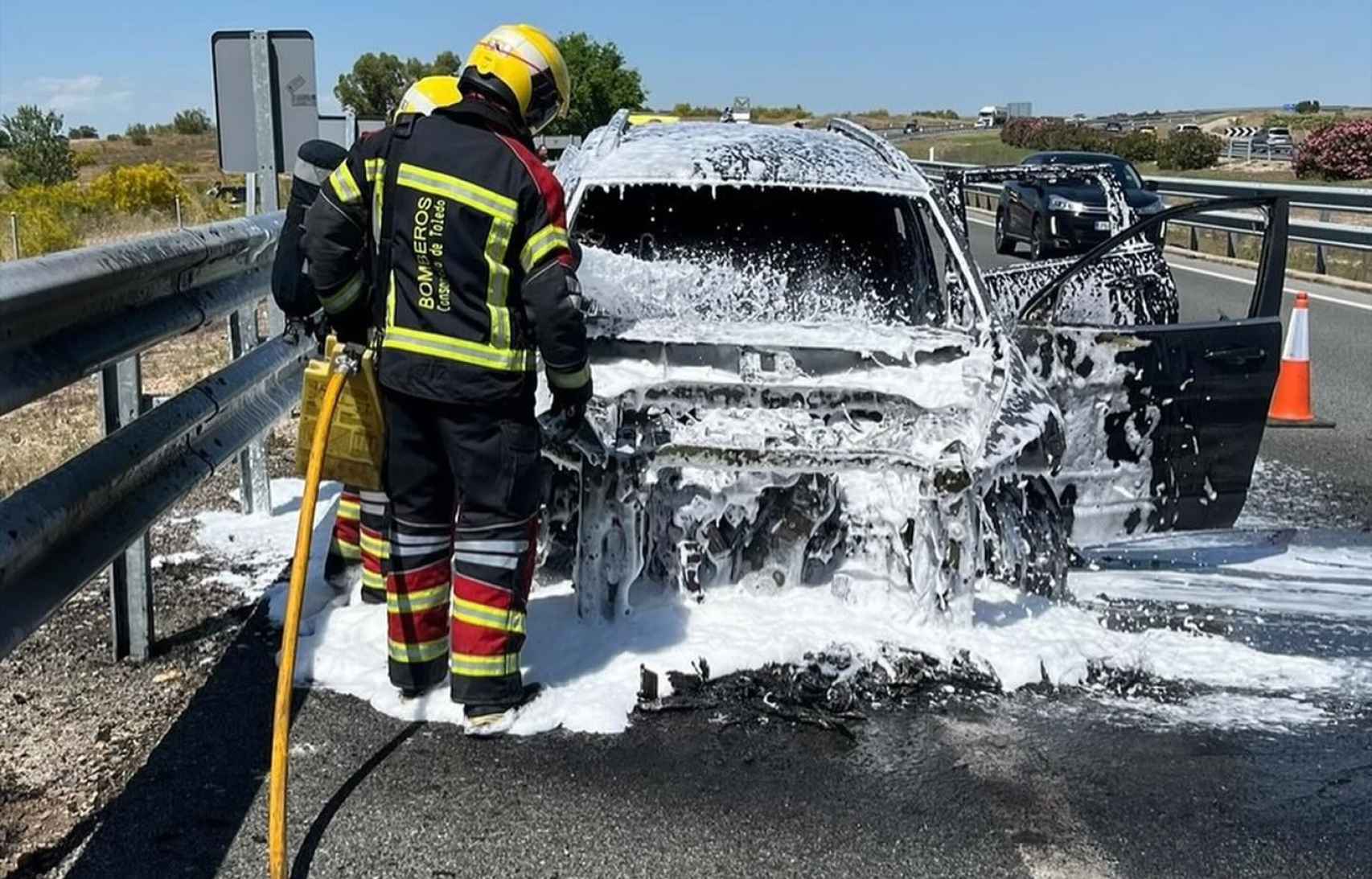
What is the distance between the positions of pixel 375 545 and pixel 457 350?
3.81 feet

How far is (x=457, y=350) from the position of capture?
11.7 ft

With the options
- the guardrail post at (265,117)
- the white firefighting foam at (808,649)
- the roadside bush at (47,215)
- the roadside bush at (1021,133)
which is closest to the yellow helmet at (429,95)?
the white firefighting foam at (808,649)

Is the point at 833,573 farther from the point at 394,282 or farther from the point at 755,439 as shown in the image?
the point at 394,282

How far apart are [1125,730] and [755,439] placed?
1374 millimetres

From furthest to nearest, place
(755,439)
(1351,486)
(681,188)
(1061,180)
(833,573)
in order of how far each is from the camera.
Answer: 1. (1351,486)
2. (1061,180)
3. (681,188)
4. (833,573)
5. (755,439)

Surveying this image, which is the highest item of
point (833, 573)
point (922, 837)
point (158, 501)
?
point (158, 501)

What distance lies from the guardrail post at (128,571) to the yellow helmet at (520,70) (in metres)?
1.25

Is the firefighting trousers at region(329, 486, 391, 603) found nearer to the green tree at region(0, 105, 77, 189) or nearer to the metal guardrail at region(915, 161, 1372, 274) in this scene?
the metal guardrail at region(915, 161, 1372, 274)

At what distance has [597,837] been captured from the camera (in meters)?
3.12

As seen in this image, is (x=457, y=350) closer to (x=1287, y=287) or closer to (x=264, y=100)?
(x=264, y=100)

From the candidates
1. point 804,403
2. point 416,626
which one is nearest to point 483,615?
point 416,626

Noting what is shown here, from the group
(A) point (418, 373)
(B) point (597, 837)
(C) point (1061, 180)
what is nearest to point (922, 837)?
(B) point (597, 837)

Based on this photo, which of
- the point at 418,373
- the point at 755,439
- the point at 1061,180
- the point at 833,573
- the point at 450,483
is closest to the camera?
the point at 418,373

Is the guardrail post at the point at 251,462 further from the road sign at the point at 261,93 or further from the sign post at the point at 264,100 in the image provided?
the road sign at the point at 261,93
